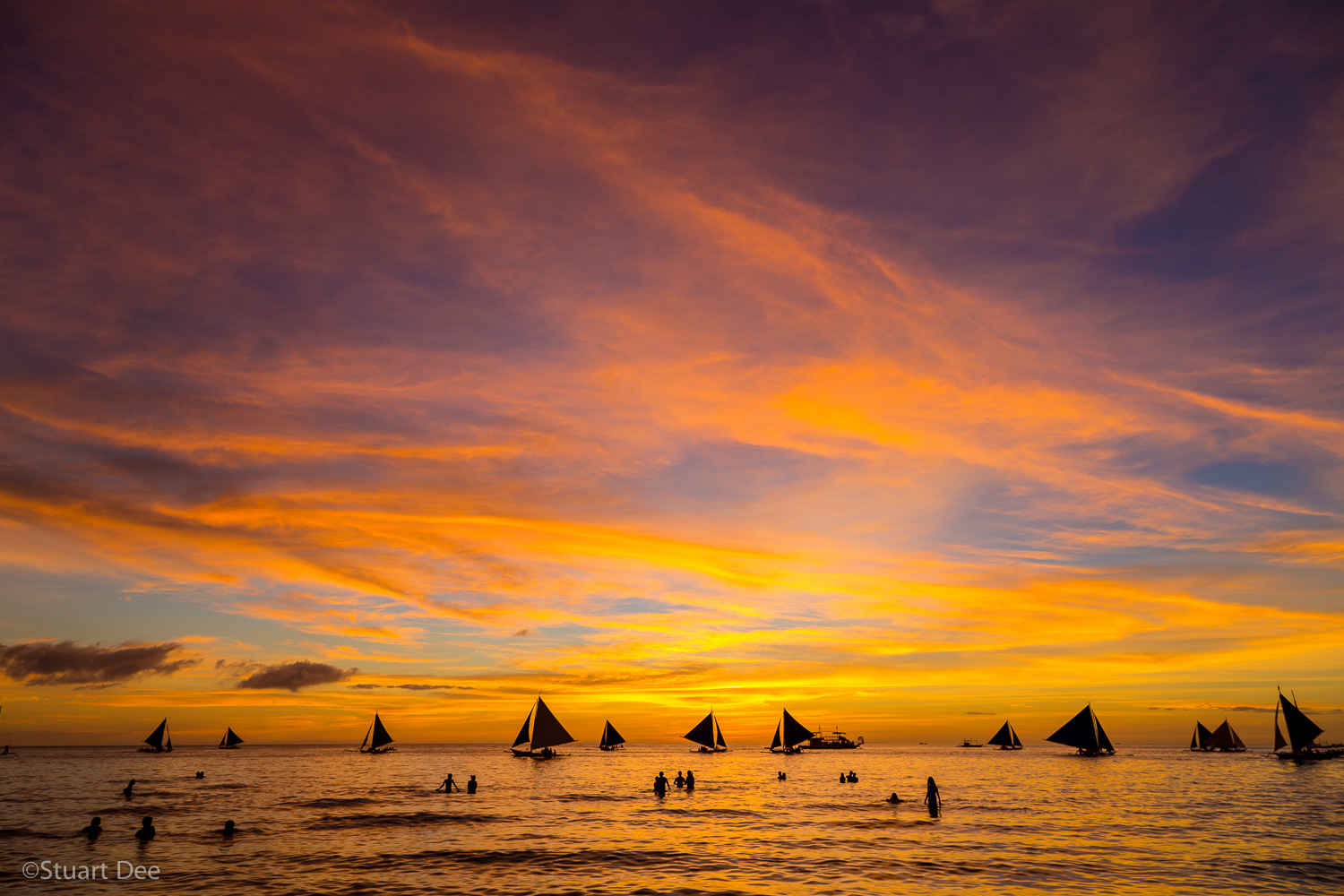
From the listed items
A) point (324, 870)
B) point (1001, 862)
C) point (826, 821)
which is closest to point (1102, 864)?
point (1001, 862)

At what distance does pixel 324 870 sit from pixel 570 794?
44.3m

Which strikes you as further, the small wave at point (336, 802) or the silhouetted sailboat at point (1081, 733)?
the silhouetted sailboat at point (1081, 733)

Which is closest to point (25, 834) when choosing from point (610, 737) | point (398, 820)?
point (398, 820)

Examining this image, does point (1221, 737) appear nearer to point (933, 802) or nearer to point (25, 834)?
point (933, 802)

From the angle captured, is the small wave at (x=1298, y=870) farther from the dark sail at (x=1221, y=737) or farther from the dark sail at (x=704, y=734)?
the dark sail at (x=1221, y=737)

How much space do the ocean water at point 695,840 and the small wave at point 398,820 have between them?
29cm

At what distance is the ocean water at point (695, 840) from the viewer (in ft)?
115

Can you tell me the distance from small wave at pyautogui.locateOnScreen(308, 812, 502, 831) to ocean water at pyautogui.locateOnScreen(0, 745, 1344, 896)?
0.29 meters

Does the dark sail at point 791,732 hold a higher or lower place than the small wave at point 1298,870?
lower

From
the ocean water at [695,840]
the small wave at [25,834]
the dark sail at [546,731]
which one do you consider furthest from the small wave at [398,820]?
the dark sail at [546,731]

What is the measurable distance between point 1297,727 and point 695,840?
125 metres

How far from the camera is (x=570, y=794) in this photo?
3125 inches

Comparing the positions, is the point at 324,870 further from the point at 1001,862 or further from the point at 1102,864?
the point at 1102,864

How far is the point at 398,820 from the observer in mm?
58281
